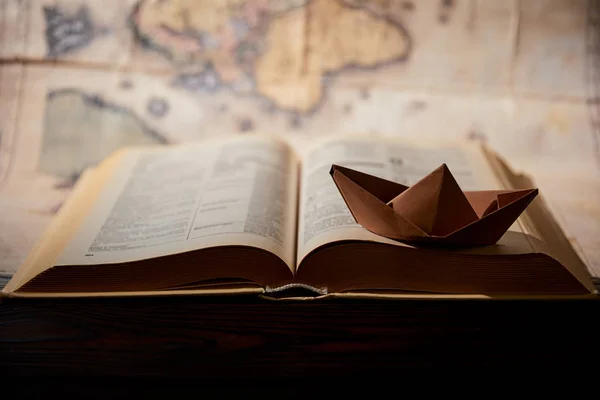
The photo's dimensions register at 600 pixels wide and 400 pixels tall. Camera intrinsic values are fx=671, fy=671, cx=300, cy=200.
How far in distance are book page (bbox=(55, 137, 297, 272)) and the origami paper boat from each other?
0.11m

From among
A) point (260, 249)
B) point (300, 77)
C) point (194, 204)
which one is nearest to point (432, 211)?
point (260, 249)

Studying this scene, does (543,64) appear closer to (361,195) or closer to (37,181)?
(361,195)

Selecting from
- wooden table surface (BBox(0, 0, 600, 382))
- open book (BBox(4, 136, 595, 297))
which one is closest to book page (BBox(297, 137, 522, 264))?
open book (BBox(4, 136, 595, 297))

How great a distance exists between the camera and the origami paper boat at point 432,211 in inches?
29.4

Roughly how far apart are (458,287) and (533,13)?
82 cm

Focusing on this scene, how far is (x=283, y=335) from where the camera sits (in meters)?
0.75

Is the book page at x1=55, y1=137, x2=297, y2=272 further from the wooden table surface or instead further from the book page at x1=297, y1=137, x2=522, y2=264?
the wooden table surface

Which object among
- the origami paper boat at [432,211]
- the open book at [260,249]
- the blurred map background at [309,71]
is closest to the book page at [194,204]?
the open book at [260,249]

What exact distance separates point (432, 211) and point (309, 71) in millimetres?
647

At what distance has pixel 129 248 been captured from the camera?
797mm

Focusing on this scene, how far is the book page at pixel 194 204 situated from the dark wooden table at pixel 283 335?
0.06m

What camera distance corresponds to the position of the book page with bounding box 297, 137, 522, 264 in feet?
2.63

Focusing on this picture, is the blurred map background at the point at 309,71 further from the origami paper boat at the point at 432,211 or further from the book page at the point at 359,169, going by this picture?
the origami paper boat at the point at 432,211

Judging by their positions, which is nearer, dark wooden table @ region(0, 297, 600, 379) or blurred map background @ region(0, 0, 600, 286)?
dark wooden table @ region(0, 297, 600, 379)
